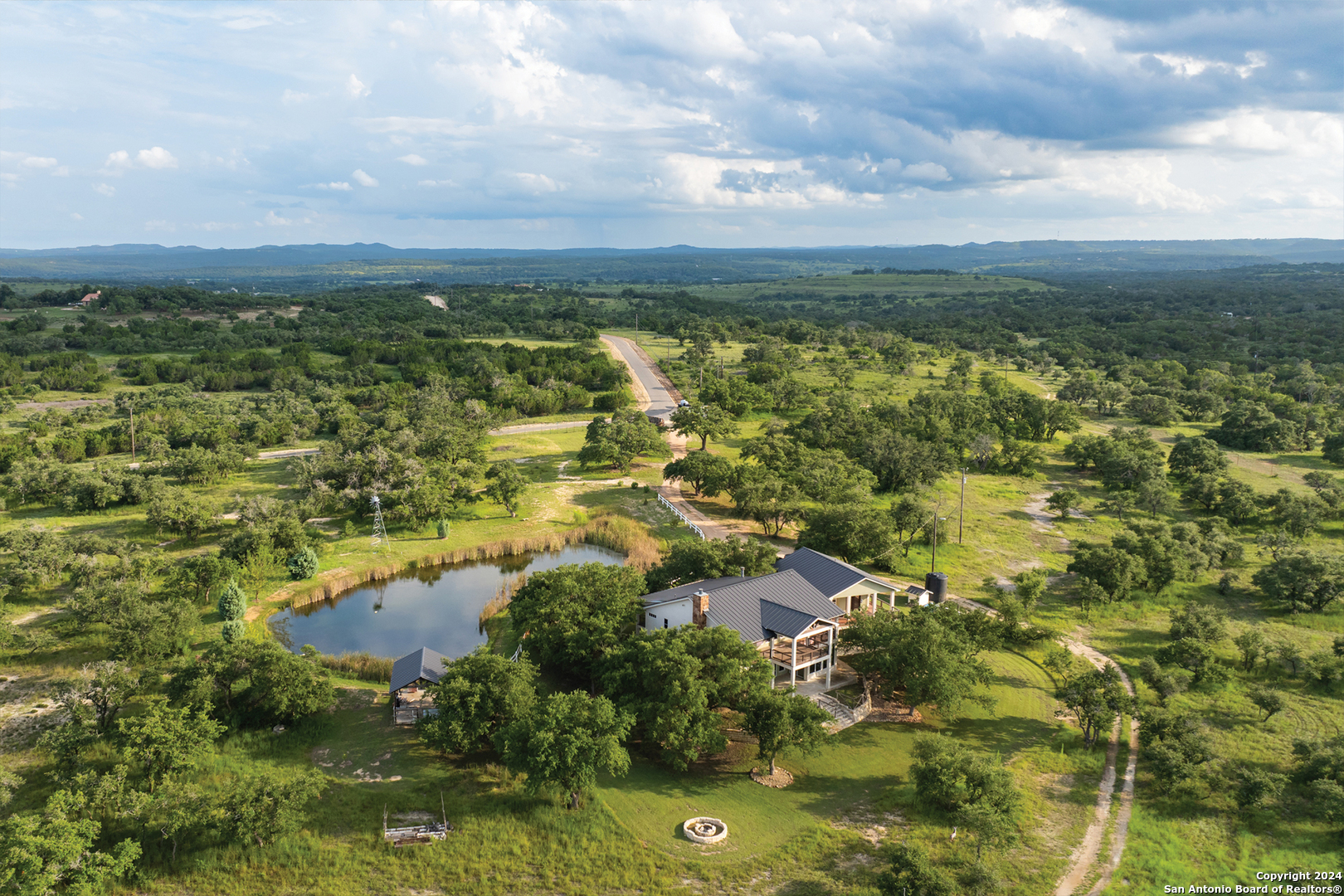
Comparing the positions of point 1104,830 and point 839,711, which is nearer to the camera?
point 1104,830

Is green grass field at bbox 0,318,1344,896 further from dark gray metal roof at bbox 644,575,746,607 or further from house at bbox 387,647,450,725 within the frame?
dark gray metal roof at bbox 644,575,746,607

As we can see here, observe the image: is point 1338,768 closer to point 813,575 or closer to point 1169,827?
point 1169,827

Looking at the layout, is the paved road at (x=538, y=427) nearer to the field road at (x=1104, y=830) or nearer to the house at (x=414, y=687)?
the house at (x=414, y=687)

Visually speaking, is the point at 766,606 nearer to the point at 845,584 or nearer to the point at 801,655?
the point at 801,655

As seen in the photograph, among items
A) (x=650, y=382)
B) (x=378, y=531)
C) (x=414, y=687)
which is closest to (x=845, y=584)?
(x=414, y=687)

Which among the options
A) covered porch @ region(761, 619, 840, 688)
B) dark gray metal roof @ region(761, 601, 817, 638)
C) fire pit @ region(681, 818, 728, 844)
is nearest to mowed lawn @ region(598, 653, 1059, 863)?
fire pit @ region(681, 818, 728, 844)

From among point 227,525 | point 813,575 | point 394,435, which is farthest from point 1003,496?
point 227,525
